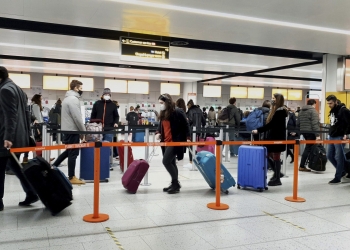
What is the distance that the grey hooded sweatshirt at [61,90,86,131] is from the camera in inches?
209

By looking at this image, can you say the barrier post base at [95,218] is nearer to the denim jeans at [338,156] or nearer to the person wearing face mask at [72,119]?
the person wearing face mask at [72,119]

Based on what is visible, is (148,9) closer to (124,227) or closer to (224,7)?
(224,7)

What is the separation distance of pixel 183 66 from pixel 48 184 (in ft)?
33.8

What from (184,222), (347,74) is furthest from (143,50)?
(347,74)

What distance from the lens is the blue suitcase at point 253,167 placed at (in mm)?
5012

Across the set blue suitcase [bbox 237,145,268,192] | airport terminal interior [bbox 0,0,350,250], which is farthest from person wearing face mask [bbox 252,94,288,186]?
airport terminal interior [bbox 0,0,350,250]

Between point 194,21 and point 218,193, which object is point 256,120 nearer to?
point 194,21

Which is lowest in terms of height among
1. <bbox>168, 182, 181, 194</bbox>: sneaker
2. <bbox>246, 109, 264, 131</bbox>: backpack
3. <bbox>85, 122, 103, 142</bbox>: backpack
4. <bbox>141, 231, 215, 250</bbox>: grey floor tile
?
<bbox>141, 231, 215, 250</bbox>: grey floor tile

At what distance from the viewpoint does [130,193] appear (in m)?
4.90

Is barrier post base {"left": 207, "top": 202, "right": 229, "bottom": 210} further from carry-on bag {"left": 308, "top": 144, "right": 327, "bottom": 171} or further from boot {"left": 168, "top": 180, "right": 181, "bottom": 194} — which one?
carry-on bag {"left": 308, "top": 144, "right": 327, "bottom": 171}

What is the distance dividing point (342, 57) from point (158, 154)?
6.46 meters

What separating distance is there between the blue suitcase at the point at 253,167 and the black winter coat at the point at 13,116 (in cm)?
322

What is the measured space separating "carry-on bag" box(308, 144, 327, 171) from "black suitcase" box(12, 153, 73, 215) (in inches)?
215

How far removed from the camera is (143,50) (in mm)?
7660
